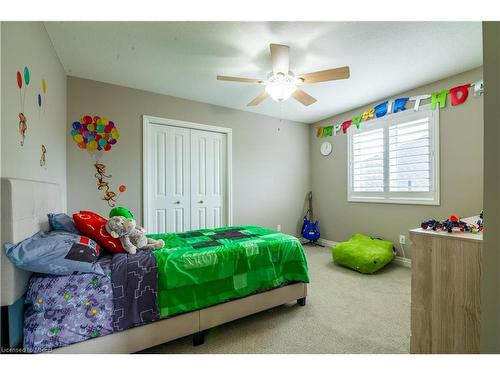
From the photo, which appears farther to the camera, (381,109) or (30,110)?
(381,109)

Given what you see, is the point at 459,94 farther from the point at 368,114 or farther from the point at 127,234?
the point at 127,234

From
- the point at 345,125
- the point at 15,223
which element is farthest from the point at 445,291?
the point at 345,125

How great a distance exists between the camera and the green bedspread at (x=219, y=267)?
1.40m

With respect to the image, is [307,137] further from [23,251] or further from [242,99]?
[23,251]

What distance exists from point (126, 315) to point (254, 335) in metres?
0.90

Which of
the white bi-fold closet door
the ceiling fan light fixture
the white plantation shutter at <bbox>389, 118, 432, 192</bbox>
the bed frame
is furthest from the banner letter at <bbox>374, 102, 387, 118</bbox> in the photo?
the bed frame

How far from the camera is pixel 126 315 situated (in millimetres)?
1258

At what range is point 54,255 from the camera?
1091mm

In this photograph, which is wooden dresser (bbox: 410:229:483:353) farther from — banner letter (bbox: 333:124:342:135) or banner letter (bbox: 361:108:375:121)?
banner letter (bbox: 333:124:342:135)

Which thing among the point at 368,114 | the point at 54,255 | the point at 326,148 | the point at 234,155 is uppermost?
the point at 368,114

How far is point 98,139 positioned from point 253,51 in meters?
2.12


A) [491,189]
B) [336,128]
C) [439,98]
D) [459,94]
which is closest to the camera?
[491,189]
